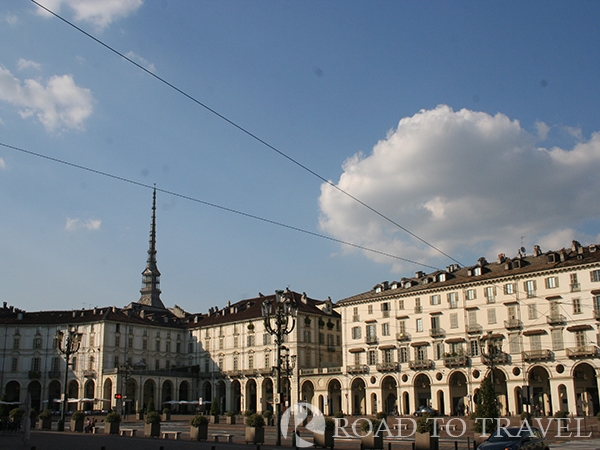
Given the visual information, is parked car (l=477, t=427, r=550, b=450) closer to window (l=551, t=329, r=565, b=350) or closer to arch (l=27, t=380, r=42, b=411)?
window (l=551, t=329, r=565, b=350)

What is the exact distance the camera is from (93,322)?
8112 centimetres

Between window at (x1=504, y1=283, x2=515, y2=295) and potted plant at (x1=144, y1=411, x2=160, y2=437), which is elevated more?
window at (x1=504, y1=283, x2=515, y2=295)

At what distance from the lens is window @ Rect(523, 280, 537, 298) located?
56.2 metres

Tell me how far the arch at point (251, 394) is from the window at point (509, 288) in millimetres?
34844

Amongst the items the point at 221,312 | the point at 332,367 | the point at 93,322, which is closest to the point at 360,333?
the point at 332,367

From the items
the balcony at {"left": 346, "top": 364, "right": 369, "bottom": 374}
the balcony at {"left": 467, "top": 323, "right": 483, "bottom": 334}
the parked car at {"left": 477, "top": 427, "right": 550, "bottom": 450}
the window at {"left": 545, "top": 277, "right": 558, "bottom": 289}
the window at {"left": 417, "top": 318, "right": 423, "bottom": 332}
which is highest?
the window at {"left": 545, "top": 277, "right": 558, "bottom": 289}

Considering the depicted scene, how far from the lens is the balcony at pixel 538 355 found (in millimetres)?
53781

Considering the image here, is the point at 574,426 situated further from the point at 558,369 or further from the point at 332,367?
the point at 332,367

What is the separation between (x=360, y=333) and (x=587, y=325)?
2391cm

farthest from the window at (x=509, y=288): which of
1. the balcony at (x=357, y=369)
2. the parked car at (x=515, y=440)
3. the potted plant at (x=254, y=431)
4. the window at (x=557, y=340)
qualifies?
the parked car at (x=515, y=440)

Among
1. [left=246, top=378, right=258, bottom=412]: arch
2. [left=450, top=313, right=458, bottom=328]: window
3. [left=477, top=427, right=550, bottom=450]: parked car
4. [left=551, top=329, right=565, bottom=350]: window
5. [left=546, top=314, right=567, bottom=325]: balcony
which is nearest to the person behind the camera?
[left=477, top=427, right=550, bottom=450]: parked car

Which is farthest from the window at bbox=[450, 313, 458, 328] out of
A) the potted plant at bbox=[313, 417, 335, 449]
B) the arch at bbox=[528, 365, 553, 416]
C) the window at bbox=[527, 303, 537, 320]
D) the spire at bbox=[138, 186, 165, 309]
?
the spire at bbox=[138, 186, 165, 309]

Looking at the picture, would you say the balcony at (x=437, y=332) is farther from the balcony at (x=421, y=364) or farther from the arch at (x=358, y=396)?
the arch at (x=358, y=396)

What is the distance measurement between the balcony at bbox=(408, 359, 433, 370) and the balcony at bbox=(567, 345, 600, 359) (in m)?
13.7
